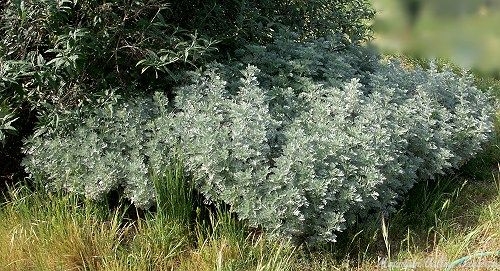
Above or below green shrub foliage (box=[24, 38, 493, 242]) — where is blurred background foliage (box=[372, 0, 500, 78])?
above

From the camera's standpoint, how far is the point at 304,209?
3041 mm

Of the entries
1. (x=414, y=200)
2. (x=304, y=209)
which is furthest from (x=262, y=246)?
(x=414, y=200)

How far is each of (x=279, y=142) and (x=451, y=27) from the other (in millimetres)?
1305

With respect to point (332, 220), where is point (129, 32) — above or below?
above

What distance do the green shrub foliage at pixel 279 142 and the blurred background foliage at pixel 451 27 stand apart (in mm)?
913

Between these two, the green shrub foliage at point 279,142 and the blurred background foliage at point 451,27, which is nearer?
the blurred background foliage at point 451,27

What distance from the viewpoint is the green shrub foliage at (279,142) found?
305 centimetres

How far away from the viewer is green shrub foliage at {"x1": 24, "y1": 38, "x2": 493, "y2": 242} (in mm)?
3047

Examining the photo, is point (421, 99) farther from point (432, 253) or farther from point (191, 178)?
point (191, 178)

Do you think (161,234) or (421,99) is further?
(421,99)

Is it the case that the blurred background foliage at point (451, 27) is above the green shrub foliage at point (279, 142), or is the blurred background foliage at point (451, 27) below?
above

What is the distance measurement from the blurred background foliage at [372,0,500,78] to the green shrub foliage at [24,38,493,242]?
36.0 inches

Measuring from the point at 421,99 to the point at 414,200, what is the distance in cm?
64

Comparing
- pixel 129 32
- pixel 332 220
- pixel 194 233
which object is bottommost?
pixel 194 233
